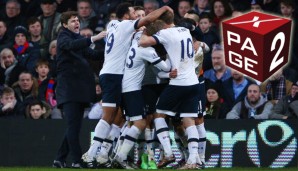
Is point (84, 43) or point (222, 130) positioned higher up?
point (84, 43)

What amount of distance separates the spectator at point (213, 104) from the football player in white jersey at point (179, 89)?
330 cm

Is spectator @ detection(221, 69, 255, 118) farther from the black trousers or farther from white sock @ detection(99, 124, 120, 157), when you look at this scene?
the black trousers

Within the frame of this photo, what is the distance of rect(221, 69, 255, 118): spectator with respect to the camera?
2253cm

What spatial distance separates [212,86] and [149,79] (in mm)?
3664

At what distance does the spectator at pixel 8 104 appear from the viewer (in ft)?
75.3

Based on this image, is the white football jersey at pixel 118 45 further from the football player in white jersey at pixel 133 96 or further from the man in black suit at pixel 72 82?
the man in black suit at pixel 72 82

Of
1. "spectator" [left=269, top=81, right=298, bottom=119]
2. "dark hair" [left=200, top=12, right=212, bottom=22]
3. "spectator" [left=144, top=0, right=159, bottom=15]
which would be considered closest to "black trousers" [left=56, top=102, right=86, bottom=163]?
"spectator" [left=269, top=81, right=298, bottom=119]

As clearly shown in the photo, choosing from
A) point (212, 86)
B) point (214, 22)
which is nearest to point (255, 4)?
point (214, 22)

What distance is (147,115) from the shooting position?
759 inches

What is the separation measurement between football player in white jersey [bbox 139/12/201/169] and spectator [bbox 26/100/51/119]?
4.13 metres

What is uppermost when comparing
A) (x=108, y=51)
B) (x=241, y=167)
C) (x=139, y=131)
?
(x=108, y=51)

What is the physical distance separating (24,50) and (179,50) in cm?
772

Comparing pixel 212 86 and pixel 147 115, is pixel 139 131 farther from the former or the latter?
pixel 212 86

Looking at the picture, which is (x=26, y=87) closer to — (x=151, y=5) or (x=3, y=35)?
(x=3, y=35)
